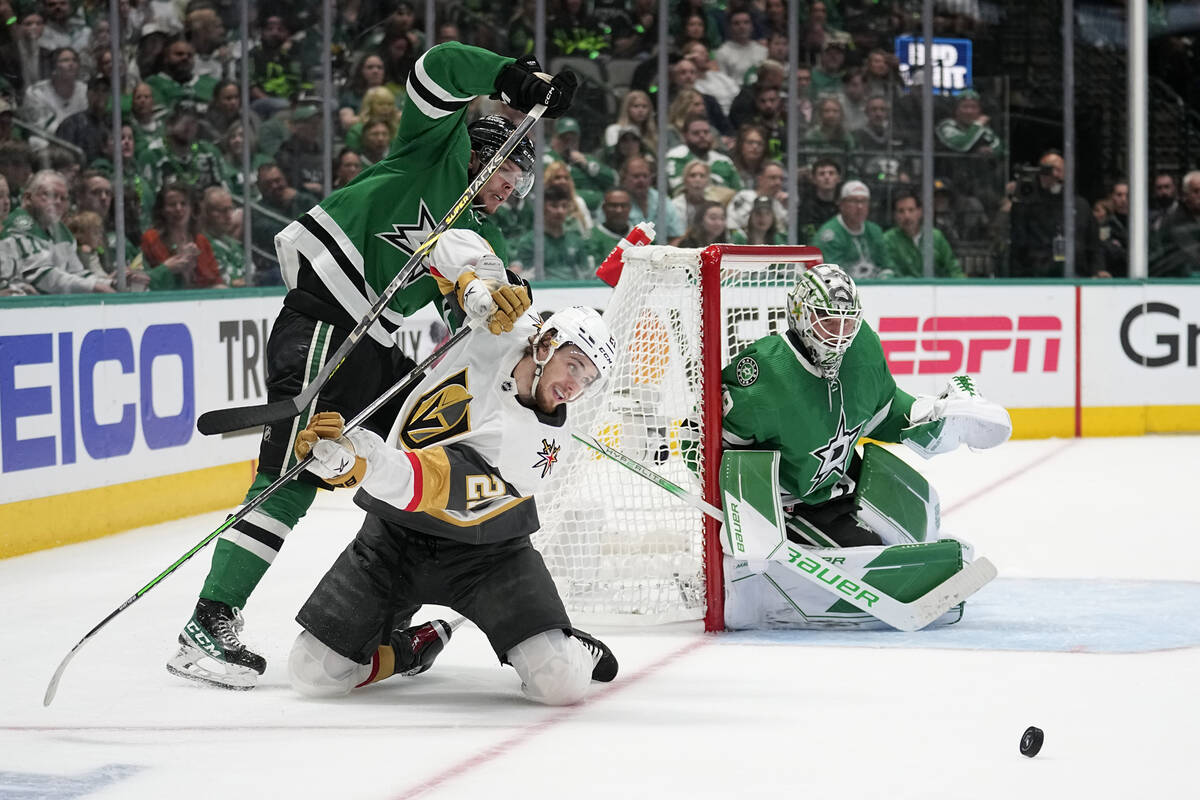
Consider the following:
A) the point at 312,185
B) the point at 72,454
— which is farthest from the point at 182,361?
the point at 312,185

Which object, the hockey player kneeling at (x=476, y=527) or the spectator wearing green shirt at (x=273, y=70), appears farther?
the spectator wearing green shirt at (x=273, y=70)

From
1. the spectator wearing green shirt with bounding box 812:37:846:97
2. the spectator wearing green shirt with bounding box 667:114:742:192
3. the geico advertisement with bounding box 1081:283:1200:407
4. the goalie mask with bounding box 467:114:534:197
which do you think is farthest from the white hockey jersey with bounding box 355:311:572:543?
the geico advertisement with bounding box 1081:283:1200:407

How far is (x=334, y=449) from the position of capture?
2658 mm

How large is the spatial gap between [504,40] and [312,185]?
4.04 ft

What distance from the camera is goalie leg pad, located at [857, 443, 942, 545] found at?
3.94 metres

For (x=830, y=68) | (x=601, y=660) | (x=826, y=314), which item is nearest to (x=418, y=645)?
(x=601, y=660)

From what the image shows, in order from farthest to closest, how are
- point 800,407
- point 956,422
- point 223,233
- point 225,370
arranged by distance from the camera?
point 223,233 < point 225,370 < point 956,422 < point 800,407

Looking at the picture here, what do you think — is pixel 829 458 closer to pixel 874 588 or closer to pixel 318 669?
pixel 874 588

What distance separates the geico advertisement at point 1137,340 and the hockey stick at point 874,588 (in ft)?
14.2

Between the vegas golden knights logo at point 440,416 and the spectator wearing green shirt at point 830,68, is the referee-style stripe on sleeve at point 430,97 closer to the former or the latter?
the vegas golden knights logo at point 440,416

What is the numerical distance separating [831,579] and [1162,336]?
15.4 ft

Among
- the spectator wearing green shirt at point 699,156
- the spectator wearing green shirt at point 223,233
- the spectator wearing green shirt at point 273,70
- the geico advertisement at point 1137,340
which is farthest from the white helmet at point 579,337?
the geico advertisement at point 1137,340

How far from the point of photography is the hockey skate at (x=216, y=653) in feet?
10.4

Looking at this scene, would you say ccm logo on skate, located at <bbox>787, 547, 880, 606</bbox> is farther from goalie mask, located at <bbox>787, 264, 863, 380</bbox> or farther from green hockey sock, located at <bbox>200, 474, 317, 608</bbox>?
green hockey sock, located at <bbox>200, 474, 317, 608</bbox>
